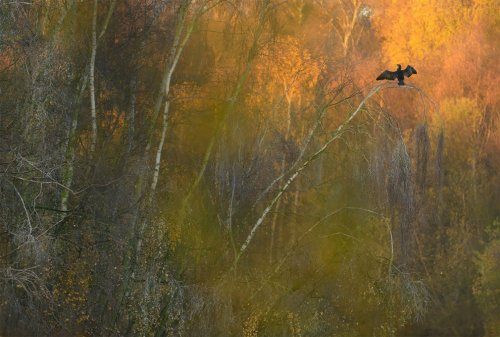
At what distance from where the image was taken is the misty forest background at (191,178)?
10.1 meters

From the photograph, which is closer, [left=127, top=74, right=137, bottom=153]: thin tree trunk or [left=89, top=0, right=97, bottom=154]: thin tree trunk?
[left=89, top=0, right=97, bottom=154]: thin tree trunk

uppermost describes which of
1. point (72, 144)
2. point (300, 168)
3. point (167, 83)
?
point (167, 83)

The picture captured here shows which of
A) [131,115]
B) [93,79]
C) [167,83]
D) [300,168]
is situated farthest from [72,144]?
[300,168]

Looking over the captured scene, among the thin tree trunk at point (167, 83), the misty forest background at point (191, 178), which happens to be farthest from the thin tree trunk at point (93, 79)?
the thin tree trunk at point (167, 83)

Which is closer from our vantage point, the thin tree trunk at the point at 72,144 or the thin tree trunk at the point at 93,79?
the thin tree trunk at the point at 72,144

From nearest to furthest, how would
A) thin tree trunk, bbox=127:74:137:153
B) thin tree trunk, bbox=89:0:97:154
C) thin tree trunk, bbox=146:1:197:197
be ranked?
1. thin tree trunk, bbox=89:0:97:154
2. thin tree trunk, bbox=146:1:197:197
3. thin tree trunk, bbox=127:74:137:153

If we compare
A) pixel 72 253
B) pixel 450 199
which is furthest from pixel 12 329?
pixel 450 199

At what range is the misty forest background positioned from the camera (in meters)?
10.1

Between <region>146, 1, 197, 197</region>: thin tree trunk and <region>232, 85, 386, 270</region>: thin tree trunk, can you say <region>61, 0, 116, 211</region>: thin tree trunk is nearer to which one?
<region>146, 1, 197, 197</region>: thin tree trunk

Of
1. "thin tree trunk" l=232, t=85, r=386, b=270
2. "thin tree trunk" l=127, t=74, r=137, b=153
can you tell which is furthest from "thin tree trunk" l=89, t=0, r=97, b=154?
"thin tree trunk" l=232, t=85, r=386, b=270

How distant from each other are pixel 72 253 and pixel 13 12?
336 cm

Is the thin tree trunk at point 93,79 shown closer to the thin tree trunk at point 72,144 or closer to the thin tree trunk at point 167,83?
the thin tree trunk at point 72,144

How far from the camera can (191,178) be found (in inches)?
536

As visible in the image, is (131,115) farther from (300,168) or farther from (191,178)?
(300,168)
